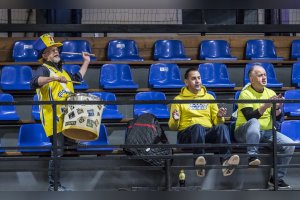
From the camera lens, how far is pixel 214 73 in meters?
4.59

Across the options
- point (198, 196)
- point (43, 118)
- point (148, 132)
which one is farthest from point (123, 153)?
point (198, 196)

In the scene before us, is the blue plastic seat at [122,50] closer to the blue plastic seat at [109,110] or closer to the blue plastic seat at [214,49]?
the blue plastic seat at [214,49]

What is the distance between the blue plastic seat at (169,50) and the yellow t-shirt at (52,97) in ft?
6.90

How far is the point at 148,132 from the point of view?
3.15m

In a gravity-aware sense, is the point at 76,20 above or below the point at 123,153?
above

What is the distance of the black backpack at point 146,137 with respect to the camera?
3109 mm

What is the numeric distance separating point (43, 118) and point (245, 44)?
2.86 m

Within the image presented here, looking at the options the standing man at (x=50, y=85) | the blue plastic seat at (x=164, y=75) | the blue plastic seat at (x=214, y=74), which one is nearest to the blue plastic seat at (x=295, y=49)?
the blue plastic seat at (x=214, y=74)

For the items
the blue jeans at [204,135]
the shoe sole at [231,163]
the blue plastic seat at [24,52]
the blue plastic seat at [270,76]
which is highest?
the blue plastic seat at [24,52]

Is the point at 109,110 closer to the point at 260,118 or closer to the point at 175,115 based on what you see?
the point at 175,115

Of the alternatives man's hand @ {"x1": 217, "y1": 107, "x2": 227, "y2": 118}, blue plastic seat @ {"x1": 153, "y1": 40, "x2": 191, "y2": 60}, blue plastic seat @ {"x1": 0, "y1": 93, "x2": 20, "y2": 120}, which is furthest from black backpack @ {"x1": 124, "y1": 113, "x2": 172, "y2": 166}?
blue plastic seat @ {"x1": 153, "y1": 40, "x2": 191, "y2": 60}
